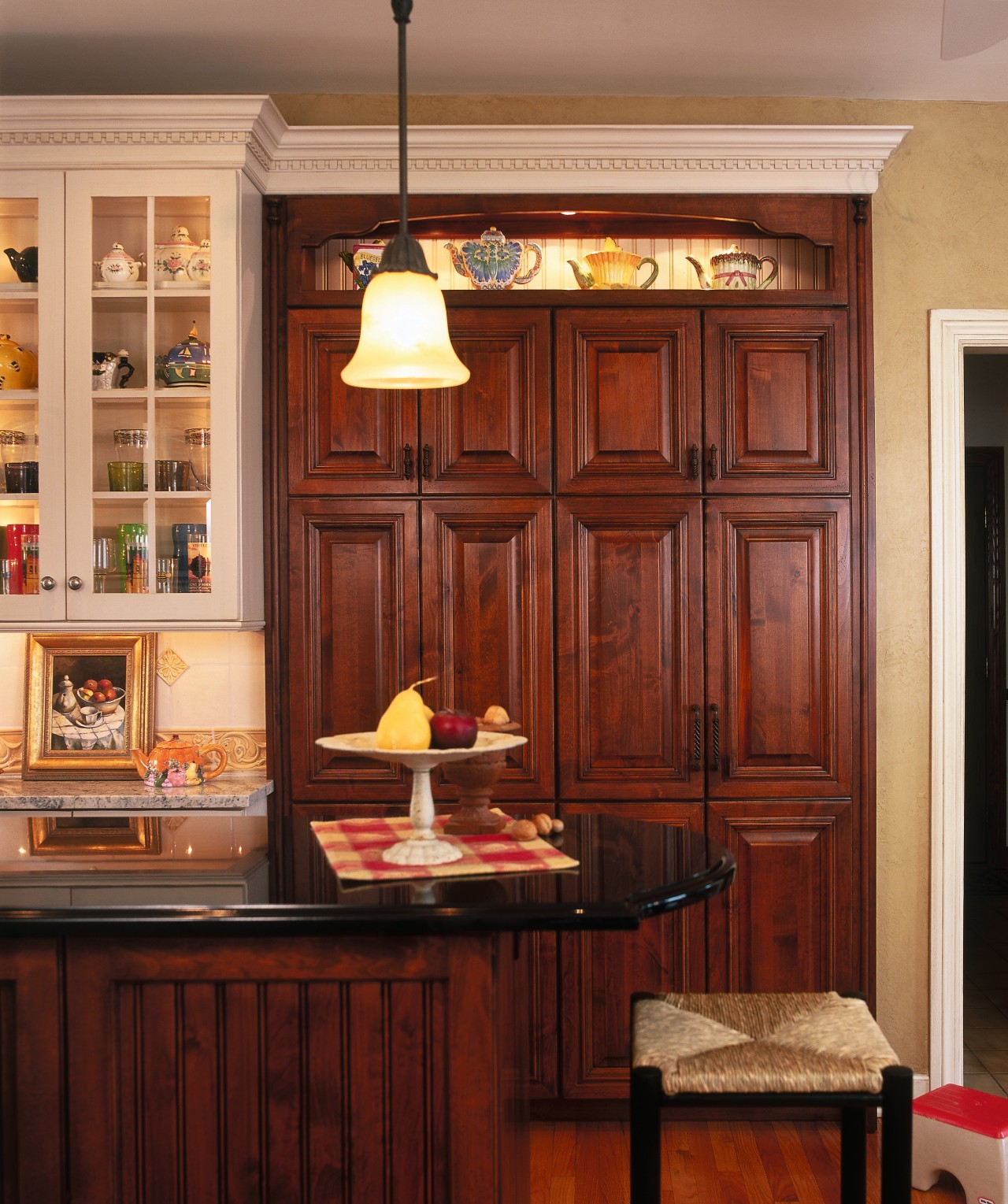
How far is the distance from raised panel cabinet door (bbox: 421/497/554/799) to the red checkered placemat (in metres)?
0.93

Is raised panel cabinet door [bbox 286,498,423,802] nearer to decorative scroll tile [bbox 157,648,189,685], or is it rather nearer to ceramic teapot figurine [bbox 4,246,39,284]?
decorative scroll tile [bbox 157,648,189,685]

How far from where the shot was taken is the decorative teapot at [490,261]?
10.2 feet

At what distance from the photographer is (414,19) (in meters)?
2.81

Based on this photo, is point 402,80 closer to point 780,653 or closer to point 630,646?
point 630,646

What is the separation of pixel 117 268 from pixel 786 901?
2488 millimetres

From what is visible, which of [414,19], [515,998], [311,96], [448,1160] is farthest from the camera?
[311,96]

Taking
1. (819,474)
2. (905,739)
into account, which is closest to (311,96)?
(819,474)

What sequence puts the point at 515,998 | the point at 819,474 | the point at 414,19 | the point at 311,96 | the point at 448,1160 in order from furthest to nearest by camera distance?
the point at 311,96, the point at 819,474, the point at 414,19, the point at 515,998, the point at 448,1160

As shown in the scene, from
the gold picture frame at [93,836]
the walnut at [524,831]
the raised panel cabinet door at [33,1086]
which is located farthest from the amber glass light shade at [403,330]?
the raised panel cabinet door at [33,1086]

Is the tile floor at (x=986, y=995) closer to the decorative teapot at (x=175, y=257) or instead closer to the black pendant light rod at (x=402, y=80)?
the black pendant light rod at (x=402, y=80)

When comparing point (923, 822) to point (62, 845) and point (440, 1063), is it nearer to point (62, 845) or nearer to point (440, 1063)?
point (440, 1063)

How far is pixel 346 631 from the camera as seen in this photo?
306 cm

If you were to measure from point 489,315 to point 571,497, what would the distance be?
551 millimetres

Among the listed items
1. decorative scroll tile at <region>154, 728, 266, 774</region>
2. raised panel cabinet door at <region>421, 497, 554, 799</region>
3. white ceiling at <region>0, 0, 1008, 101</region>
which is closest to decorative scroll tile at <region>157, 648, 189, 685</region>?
decorative scroll tile at <region>154, 728, 266, 774</region>
